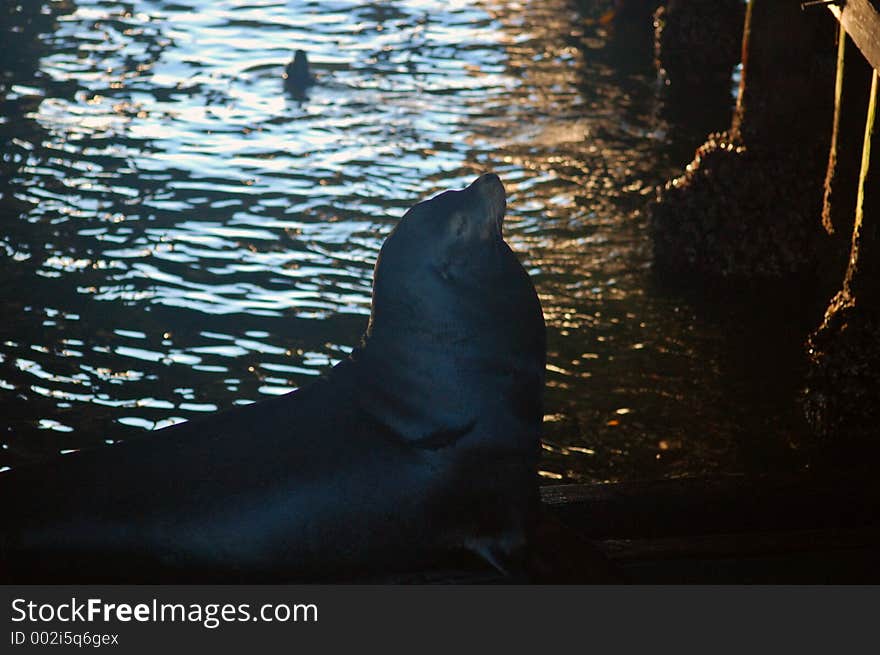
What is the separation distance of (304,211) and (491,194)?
18.7ft

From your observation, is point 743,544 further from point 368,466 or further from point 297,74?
point 297,74

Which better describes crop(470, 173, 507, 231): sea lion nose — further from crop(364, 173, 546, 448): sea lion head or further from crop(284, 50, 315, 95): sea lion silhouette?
crop(284, 50, 315, 95): sea lion silhouette

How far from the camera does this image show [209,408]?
644cm

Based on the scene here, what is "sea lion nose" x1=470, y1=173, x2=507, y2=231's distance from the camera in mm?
3412

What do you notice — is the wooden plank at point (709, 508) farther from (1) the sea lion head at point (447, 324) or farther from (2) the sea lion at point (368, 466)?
(1) the sea lion head at point (447, 324)

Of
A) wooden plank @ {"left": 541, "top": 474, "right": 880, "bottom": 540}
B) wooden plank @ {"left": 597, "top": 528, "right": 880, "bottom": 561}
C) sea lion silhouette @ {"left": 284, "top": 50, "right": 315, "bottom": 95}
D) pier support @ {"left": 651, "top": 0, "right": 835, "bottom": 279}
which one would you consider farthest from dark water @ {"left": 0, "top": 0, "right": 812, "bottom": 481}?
wooden plank @ {"left": 597, "top": 528, "right": 880, "bottom": 561}

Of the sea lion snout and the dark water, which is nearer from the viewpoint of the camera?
the sea lion snout

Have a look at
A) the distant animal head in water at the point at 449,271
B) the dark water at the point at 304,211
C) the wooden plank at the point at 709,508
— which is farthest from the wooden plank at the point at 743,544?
the dark water at the point at 304,211

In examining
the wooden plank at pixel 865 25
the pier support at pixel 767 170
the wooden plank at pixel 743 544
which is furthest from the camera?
the pier support at pixel 767 170

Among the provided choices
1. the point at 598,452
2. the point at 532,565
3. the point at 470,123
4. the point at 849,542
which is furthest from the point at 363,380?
the point at 470,123

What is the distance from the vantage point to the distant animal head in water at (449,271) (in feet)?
11.0

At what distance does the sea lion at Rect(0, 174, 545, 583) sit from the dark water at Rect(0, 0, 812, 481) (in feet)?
8.92
